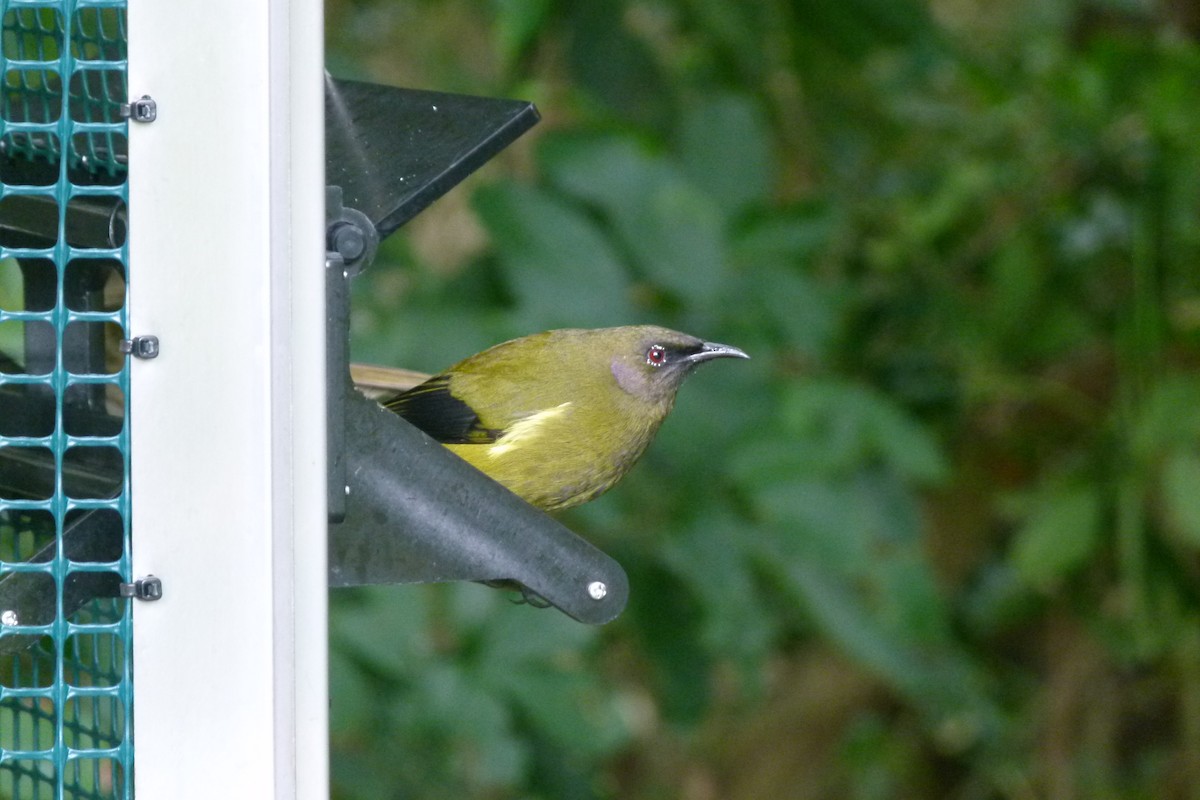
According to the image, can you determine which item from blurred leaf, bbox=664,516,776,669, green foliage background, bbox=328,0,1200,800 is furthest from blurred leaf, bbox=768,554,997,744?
blurred leaf, bbox=664,516,776,669

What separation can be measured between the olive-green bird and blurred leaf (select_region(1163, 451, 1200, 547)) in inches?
96.0

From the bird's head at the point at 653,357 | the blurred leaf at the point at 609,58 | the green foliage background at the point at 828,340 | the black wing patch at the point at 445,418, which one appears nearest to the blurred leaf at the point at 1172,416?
the green foliage background at the point at 828,340

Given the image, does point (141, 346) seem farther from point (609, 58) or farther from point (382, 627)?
point (609, 58)

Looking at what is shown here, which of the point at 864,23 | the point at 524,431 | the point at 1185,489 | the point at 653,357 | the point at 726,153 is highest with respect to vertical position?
the point at 864,23

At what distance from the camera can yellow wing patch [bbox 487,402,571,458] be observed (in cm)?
351

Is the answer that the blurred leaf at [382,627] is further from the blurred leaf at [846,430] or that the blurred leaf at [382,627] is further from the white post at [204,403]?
the white post at [204,403]

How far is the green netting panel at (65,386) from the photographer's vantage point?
6.81 feet

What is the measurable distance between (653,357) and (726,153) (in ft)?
5.46

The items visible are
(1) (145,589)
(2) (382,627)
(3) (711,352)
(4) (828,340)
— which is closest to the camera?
(1) (145,589)

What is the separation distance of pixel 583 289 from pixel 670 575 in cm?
117

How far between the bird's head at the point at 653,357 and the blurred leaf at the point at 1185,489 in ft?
7.90

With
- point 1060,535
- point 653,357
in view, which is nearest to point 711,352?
point 653,357

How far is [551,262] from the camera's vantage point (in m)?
4.80

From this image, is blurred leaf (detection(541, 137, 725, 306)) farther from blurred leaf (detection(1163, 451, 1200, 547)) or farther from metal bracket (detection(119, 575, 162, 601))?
metal bracket (detection(119, 575, 162, 601))
